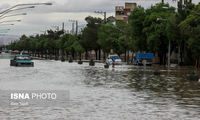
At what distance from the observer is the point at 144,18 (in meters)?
88.5

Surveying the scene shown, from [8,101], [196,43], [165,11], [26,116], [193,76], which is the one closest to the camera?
[26,116]

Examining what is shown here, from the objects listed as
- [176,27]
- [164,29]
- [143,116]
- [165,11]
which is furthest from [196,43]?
[143,116]

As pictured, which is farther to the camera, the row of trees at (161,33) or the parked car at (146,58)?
the parked car at (146,58)

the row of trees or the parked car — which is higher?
the row of trees

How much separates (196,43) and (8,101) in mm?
47363

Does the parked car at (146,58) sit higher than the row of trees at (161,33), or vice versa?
the row of trees at (161,33)

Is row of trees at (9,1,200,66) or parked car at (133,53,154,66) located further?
parked car at (133,53,154,66)

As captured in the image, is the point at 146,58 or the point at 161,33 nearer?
the point at 161,33

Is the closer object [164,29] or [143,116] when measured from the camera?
[143,116]

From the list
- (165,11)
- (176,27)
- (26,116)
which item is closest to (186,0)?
(176,27)

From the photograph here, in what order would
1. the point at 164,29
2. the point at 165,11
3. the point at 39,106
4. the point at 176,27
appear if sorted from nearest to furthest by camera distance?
the point at 39,106
the point at 176,27
the point at 164,29
the point at 165,11

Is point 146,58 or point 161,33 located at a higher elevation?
point 161,33

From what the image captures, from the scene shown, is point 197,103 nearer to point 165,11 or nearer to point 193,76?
point 193,76

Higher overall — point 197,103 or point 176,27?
point 176,27
